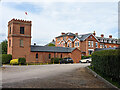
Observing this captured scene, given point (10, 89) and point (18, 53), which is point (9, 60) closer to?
point (18, 53)

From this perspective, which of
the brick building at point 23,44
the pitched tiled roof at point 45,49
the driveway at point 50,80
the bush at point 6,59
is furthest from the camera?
the pitched tiled roof at point 45,49

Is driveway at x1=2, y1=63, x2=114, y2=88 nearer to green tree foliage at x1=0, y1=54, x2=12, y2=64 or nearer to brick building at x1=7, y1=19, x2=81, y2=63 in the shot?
green tree foliage at x1=0, y1=54, x2=12, y2=64

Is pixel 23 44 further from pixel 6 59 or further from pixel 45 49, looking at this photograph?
pixel 45 49

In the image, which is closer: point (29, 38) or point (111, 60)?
point (111, 60)

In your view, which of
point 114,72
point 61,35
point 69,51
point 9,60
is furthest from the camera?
point 61,35

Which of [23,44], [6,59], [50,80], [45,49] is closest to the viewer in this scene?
[50,80]

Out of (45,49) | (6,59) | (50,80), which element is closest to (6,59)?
(6,59)

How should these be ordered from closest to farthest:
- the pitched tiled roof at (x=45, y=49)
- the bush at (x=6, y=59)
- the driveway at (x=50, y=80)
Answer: the driveway at (x=50, y=80)
the bush at (x=6, y=59)
the pitched tiled roof at (x=45, y=49)

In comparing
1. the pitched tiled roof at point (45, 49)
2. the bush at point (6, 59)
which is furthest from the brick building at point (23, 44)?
the bush at point (6, 59)

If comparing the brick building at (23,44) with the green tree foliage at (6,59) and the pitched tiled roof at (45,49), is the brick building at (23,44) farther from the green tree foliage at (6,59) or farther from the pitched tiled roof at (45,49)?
the green tree foliage at (6,59)

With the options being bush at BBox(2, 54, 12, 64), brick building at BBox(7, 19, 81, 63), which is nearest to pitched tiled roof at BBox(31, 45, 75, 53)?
brick building at BBox(7, 19, 81, 63)

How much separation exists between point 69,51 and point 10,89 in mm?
40362

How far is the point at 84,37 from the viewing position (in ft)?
195

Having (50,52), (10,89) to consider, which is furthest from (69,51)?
(10,89)
